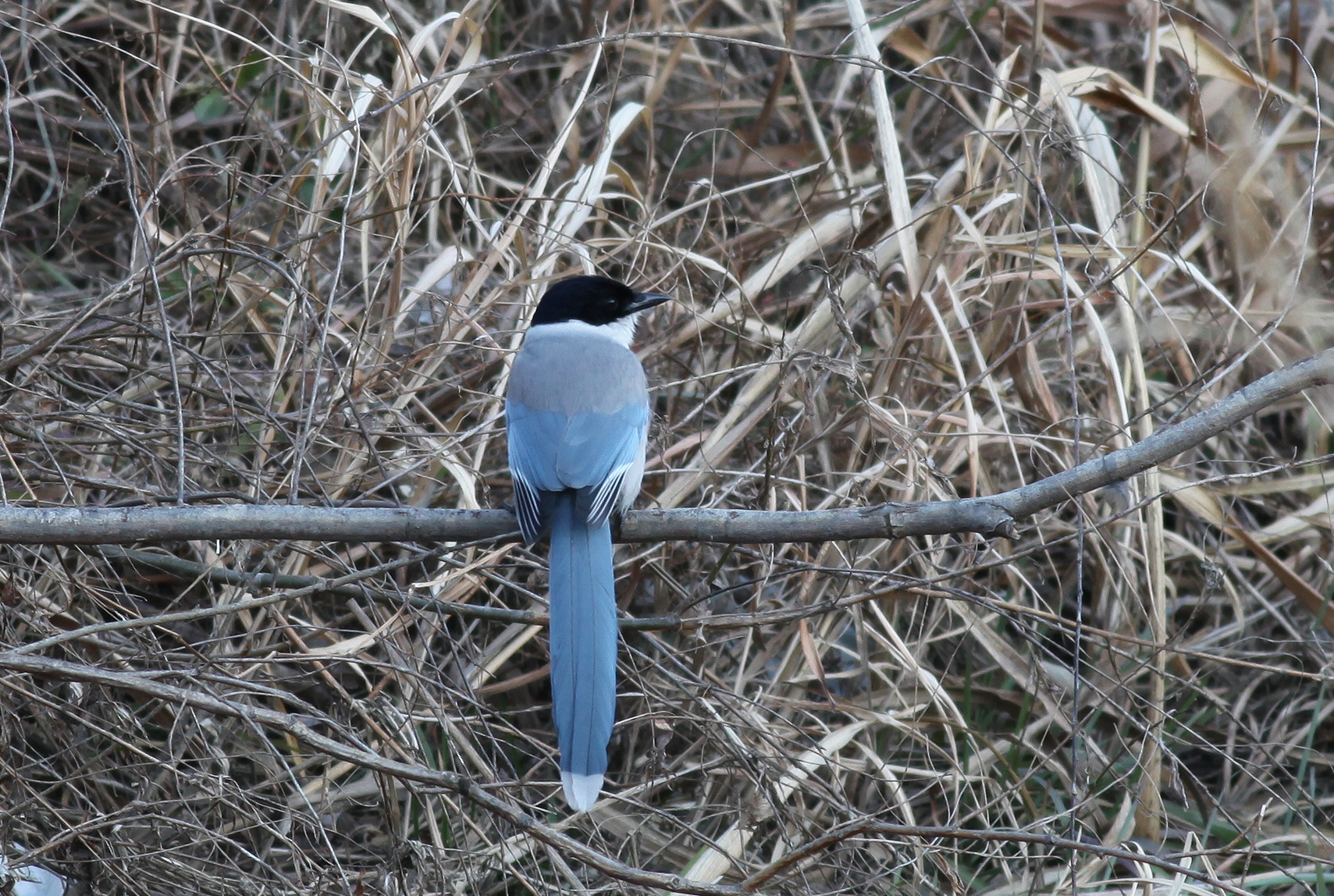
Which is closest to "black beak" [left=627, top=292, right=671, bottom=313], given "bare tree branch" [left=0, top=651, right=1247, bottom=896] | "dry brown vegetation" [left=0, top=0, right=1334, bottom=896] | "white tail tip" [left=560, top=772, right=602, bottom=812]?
"dry brown vegetation" [left=0, top=0, right=1334, bottom=896]

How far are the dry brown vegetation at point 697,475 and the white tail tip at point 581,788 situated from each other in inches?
12.4

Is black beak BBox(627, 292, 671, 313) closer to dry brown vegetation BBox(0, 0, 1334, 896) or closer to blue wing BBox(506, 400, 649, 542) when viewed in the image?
dry brown vegetation BBox(0, 0, 1334, 896)

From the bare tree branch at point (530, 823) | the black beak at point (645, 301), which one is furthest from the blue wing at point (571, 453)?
the bare tree branch at point (530, 823)

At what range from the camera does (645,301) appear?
147 inches

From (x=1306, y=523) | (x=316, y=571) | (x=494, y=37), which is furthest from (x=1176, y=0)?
(x=316, y=571)

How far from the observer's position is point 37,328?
3.60 meters

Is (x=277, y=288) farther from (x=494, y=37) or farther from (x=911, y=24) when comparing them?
(x=911, y=24)

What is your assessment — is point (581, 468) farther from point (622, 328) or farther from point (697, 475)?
point (622, 328)

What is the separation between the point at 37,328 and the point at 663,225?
212 cm

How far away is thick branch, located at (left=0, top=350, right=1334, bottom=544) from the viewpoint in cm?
229

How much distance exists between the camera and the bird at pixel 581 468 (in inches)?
105

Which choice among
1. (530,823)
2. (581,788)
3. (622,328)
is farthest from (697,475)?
(530,823)

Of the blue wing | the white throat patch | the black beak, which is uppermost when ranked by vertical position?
the black beak

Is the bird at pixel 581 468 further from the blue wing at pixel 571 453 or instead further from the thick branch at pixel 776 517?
the thick branch at pixel 776 517
